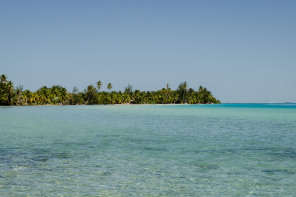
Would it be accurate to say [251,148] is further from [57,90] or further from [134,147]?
[57,90]

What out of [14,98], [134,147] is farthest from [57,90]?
[134,147]

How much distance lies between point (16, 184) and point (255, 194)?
24.5ft

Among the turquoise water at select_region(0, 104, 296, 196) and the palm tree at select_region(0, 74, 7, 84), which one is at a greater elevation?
the palm tree at select_region(0, 74, 7, 84)

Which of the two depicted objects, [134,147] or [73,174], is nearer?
[73,174]

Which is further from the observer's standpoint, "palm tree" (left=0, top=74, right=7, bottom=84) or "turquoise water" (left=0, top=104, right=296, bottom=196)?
"palm tree" (left=0, top=74, right=7, bottom=84)

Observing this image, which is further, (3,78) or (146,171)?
(3,78)

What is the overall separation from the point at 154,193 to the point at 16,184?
4.50 m

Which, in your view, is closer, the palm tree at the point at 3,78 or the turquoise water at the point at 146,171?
the turquoise water at the point at 146,171

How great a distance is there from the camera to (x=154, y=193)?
948cm

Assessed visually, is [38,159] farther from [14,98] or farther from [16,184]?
[14,98]

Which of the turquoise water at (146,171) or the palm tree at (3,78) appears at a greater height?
the palm tree at (3,78)

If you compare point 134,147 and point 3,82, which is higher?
point 3,82

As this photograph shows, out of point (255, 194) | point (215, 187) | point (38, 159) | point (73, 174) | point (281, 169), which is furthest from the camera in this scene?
point (38, 159)

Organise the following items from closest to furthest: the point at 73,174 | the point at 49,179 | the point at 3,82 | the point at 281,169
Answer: the point at 49,179 < the point at 73,174 < the point at 281,169 < the point at 3,82
